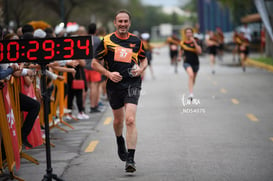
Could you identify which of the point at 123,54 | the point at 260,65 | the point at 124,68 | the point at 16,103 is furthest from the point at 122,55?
the point at 260,65

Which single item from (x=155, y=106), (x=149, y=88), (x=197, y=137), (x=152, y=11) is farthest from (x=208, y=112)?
(x=152, y=11)

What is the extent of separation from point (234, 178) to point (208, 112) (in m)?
6.85

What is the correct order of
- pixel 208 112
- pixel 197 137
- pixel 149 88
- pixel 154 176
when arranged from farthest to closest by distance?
pixel 149 88
pixel 208 112
pixel 197 137
pixel 154 176

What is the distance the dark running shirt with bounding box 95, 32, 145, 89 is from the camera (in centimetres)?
806

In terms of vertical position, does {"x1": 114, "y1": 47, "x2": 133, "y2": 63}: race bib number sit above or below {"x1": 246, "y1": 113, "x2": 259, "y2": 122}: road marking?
above

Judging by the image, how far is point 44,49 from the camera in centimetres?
705

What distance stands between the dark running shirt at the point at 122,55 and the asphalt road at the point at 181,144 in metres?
1.10

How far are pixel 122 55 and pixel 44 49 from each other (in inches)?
51.1

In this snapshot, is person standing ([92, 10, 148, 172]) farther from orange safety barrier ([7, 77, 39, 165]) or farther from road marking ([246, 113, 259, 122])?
road marking ([246, 113, 259, 122])

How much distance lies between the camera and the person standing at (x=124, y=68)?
8.00 m

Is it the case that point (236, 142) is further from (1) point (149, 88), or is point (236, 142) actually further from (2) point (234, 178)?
(1) point (149, 88)

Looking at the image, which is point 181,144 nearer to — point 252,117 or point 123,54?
point 123,54

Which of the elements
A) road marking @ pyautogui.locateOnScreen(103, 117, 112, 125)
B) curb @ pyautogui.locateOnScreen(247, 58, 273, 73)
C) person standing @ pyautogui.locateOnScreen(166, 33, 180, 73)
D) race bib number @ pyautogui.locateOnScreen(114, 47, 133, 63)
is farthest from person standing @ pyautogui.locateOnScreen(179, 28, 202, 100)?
person standing @ pyautogui.locateOnScreen(166, 33, 180, 73)

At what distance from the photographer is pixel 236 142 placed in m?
9.96
